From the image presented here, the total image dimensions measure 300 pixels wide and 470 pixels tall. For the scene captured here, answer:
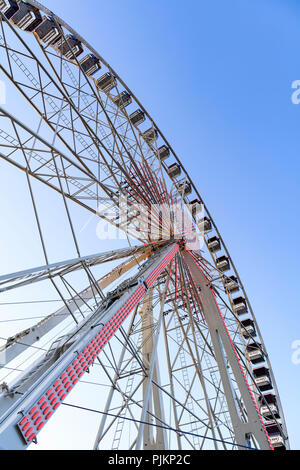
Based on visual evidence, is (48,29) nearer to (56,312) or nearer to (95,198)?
(95,198)

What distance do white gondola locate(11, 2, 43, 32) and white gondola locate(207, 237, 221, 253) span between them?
14.7 meters

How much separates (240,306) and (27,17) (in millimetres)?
18291

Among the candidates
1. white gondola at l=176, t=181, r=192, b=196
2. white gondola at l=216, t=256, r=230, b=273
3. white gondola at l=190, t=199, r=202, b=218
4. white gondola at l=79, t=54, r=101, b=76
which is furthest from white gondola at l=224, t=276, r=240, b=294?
white gondola at l=79, t=54, r=101, b=76

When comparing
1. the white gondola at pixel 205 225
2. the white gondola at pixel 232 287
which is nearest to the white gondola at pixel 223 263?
the white gondola at pixel 232 287

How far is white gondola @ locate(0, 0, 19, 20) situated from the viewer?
10.6 metres

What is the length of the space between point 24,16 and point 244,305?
1842 cm

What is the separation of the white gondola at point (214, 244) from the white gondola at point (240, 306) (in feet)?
11.2

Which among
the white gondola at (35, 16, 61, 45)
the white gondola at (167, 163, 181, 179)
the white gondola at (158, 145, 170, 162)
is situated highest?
the white gondola at (35, 16, 61, 45)

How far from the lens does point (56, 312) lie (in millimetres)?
10859

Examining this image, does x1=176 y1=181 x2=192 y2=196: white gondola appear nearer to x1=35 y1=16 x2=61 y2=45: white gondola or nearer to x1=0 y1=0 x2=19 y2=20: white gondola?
x1=35 y1=16 x2=61 y2=45: white gondola

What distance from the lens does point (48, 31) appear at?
1227 centimetres

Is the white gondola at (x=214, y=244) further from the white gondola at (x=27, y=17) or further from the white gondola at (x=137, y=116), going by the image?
the white gondola at (x=27, y=17)
